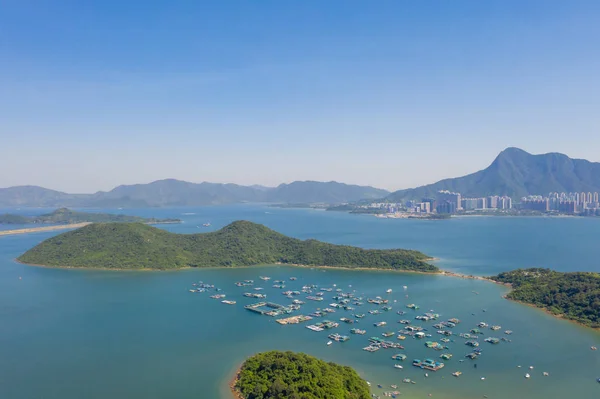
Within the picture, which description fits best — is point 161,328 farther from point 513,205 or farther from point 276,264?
point 513,205

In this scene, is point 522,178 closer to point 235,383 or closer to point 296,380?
point 235,383

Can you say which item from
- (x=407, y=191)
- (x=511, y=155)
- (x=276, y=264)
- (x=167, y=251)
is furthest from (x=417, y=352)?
(x=511, y=155)

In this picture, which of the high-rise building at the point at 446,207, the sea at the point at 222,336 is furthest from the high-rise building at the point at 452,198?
the sea at the point at 222,336

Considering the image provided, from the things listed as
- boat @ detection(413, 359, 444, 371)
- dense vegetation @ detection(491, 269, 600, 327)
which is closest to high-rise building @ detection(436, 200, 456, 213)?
dense vegetation @ detection(491, 269, 600, 327)

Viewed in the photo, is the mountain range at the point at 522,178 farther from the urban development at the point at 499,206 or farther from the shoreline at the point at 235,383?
the shoreline at the point at 235,383

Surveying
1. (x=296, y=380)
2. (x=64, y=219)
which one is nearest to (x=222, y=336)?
(x=296, y=380)

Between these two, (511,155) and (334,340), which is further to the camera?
(511,155)
